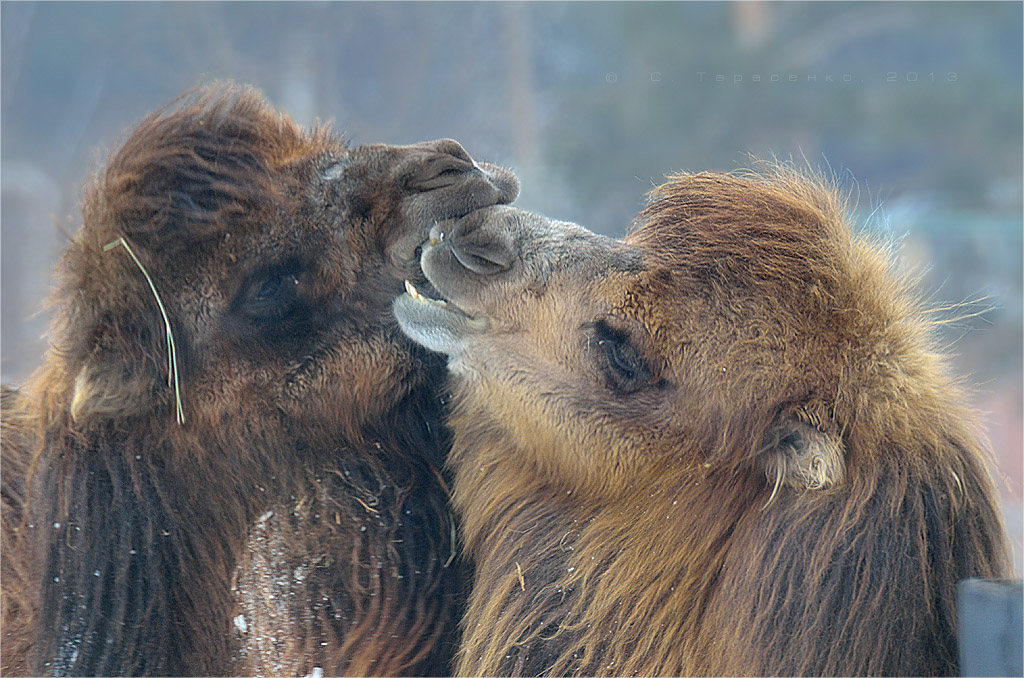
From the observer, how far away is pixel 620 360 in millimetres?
2314

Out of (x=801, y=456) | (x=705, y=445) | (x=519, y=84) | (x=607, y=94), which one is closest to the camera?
(x=801, y=456)

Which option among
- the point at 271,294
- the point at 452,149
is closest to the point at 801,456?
the point at 452,149

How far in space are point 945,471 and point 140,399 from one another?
188 cm

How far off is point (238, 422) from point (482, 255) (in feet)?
2.51

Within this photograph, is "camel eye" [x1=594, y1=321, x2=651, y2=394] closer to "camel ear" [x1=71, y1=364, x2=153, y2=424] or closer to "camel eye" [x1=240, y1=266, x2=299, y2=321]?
"camel eye" [x1=240, y1=266, x2=299, y2=321]

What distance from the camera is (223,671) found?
96.0 inches

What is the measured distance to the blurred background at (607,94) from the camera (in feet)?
25.8

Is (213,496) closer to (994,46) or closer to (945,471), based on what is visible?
(945,471)

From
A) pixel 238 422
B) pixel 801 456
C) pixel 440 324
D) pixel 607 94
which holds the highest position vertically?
pixel 607 94

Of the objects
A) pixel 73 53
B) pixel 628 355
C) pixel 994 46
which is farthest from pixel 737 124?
pixel 628 355

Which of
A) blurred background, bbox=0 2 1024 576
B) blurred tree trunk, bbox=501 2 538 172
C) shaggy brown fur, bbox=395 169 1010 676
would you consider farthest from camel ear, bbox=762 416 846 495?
blurred tree trunk, bbox=501 2 538 172

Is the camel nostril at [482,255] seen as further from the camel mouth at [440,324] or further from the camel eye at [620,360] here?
the camel eye at [620,360]

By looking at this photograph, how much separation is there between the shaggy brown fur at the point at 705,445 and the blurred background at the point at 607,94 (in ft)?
12.0

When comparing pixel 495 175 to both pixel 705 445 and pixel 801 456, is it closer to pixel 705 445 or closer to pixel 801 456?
pixel 705 445
